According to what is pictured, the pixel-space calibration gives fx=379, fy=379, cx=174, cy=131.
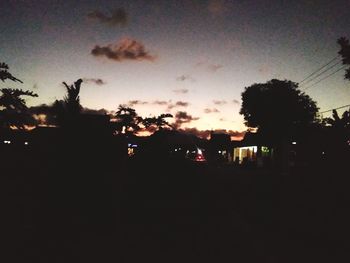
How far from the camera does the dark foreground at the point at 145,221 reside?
5992 millimetres

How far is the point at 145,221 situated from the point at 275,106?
208 ft

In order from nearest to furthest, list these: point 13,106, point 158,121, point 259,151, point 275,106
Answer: point 13,106
point 158,121
point 259,151
point 275,106

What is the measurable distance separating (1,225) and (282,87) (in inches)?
2657

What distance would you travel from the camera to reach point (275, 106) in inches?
2712

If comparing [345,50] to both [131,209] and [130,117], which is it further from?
[130,117]

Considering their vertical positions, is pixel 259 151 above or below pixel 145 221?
above

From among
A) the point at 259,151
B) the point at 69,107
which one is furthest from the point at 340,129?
the point at 259,151

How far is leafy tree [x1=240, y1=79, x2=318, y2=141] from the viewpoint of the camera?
68562 mm

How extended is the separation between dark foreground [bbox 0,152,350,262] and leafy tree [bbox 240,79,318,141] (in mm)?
56246

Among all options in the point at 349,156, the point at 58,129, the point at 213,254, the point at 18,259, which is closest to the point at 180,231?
the point at 213,254

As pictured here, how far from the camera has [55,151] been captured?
9.95 metres

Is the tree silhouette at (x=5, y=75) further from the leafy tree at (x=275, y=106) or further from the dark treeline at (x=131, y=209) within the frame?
the leafy tree at (x=275, y=106)

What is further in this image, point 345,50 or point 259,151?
point 259,151

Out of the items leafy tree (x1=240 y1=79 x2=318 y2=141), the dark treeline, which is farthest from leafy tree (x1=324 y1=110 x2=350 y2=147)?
leafy tree (x1=240 y1=79 x2=318 y2=141)
